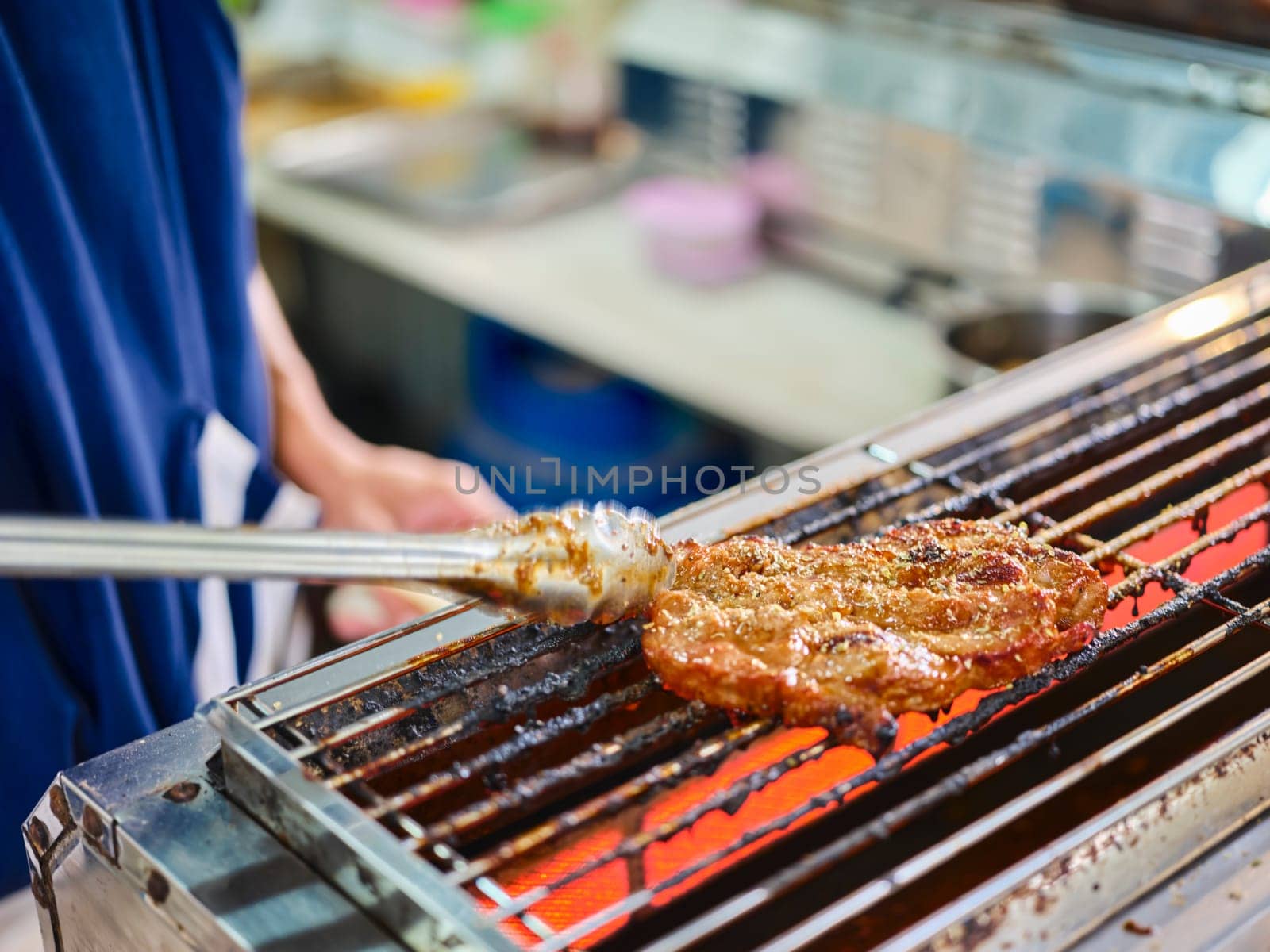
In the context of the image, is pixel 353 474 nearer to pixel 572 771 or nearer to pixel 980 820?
pixel 572 771

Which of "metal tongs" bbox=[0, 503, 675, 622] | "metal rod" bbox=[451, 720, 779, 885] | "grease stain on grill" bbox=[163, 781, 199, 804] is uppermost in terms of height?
"metal tongs" bbox=[0, 503, 675, 622]

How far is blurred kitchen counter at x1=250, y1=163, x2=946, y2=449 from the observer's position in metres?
3.75

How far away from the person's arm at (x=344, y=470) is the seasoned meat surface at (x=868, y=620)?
3.63 feet

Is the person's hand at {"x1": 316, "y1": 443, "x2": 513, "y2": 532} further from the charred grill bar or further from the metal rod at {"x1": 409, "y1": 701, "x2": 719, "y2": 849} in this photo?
the metal rod at {"x1": 409, "y1": 701, "x2": 719, "y2": 849}

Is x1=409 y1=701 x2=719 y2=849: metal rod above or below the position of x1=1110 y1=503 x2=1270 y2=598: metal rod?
below

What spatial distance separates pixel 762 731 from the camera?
142 cm

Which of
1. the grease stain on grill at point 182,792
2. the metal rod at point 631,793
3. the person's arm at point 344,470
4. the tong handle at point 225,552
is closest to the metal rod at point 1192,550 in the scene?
the metal rod at point 631,793

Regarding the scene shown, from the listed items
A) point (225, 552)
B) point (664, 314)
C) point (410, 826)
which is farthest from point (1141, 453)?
point (664, 314)

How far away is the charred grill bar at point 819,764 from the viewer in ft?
4.09

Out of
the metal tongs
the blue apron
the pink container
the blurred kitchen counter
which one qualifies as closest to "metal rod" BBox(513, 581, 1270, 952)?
the metal tongs

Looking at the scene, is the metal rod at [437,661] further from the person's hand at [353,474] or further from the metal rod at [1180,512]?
the person's hand at [353,474]

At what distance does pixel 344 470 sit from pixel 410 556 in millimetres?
1539

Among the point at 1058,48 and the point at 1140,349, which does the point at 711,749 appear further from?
the point at 1058,48

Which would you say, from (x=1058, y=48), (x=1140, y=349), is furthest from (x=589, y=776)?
(x=1058, y=48)
